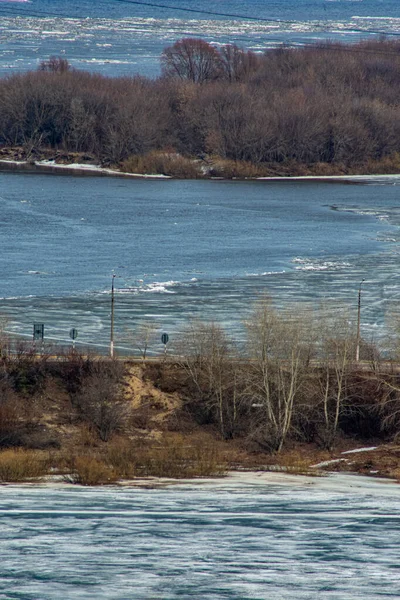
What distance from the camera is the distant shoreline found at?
54500 mm

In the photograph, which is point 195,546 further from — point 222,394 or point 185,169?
point 185,169

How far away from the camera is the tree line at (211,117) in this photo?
2329 inches

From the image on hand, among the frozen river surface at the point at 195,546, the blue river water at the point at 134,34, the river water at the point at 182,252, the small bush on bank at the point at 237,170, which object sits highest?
the blue river water at the point at 134,34

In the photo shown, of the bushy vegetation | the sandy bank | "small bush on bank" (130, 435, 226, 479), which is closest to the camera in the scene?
the sandy bank

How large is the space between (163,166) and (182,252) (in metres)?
23.5

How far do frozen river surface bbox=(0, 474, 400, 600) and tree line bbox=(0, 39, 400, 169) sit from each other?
48641 millimetres

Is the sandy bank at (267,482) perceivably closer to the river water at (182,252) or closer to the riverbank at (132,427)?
the riverbank at (132,427)

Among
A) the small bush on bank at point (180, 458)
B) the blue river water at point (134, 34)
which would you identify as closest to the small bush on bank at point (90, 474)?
the small bush on bank at point (180, 458)

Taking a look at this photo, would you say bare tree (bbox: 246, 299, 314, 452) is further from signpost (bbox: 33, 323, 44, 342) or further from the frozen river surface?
the frozen river surface

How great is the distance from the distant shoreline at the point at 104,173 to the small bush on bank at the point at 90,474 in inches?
1599

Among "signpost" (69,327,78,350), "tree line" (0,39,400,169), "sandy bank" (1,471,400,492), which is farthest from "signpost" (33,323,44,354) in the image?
"tree line" (0,39,400,169)

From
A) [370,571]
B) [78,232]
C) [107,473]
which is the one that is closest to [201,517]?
[370,571]

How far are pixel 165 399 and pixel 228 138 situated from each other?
38.9 m

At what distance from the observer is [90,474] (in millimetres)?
12961
